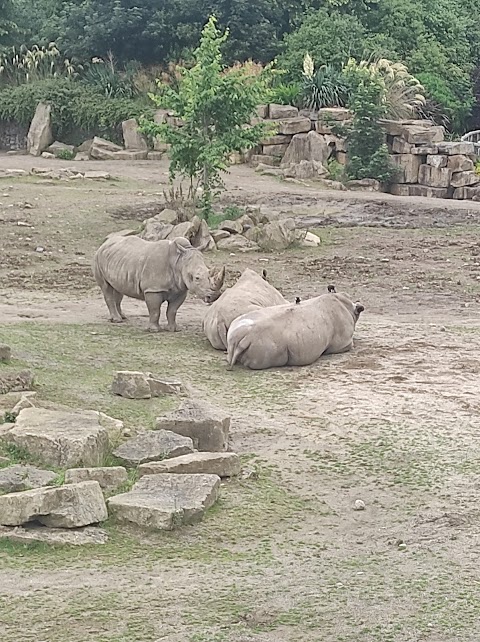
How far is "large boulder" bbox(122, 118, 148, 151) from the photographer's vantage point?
1210 inches

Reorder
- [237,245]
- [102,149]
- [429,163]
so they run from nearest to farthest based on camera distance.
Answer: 1. [237,245]
2. [429,163]
3. [102,149]

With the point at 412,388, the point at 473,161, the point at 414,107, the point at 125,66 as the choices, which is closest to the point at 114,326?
the point at 412,388

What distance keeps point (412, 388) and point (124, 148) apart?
22709 millimetres

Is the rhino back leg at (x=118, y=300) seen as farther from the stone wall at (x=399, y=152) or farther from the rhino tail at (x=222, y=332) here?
the stone wall at (x=399, y=152)

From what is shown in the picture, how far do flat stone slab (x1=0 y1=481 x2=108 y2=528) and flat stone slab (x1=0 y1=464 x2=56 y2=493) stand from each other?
0.43 m

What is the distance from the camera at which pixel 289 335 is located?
1031 cm

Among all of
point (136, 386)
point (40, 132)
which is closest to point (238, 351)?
point (136, 386)

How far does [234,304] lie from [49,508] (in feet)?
17.7

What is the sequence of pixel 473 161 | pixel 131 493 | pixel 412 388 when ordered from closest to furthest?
pixel 131 493, pixel 412 388, pixel 473 161

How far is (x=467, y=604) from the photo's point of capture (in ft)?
17.1

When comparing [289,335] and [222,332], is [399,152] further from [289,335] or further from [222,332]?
[289,335]

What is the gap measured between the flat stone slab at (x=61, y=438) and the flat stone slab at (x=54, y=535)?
937 millimetres

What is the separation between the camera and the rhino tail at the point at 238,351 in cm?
1023

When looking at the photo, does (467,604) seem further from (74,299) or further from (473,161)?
(473,161)
